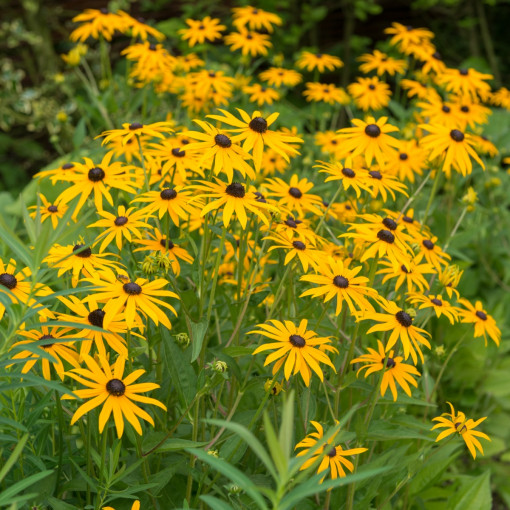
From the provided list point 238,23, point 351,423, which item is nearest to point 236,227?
point 351,423

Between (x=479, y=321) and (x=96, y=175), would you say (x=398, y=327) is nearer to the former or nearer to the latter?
(x=479, y=321)

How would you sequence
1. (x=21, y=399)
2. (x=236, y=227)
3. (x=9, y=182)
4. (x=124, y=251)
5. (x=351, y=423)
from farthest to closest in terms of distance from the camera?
(x=9, y=182), (x=236, y=227), (x=351, y=423), (x=124, y=251), (x=21, y=399)

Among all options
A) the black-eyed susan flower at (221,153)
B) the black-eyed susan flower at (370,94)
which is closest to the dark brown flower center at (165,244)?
the black-eyed susan flower at (221,153)

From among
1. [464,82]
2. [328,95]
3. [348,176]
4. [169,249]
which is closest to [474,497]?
[348,176]

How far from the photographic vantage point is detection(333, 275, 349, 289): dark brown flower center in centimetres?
138

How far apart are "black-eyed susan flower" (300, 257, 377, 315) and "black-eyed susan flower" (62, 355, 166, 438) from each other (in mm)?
399

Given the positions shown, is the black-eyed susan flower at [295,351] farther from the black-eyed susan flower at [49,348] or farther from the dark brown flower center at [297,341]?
the black-eyed susan flower at [49,348]

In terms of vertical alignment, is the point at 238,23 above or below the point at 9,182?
above

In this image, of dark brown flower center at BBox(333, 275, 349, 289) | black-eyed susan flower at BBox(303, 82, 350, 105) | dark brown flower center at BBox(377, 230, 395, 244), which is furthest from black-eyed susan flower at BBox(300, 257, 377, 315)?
black-eyed susan flower at BBox(303, 82, 350, 105)

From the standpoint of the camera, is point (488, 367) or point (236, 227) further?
point (488, 367)

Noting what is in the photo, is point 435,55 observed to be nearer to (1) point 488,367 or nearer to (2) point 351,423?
(1) point 488,367

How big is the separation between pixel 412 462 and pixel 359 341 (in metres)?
0.36

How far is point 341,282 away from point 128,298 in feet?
1.49

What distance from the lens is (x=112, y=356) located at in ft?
4.58
